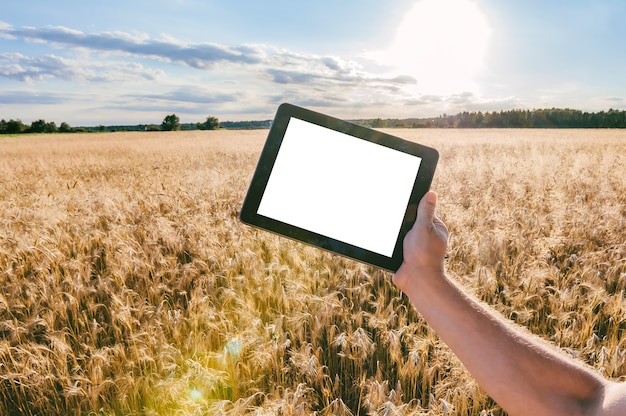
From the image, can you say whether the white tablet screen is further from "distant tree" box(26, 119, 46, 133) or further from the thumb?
"distant tree" box(26, 119, 46, 133)

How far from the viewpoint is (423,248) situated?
5.71 feet

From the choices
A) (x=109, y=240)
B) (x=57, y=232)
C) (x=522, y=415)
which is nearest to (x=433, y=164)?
(x=522, y=415)

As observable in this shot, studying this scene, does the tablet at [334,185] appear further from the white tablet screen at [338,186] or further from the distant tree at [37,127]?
the distant tree at [37,127]

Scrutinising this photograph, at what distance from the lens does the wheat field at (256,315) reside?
2.27m

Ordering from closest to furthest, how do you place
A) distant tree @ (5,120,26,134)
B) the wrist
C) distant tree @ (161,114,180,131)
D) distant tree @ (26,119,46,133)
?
the wrist < distant tree @ (5,120,26,134) < distant tree @ (26,119,46,133) < distant tree @ (161,114,180,131)

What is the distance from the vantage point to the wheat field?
227 centimetres

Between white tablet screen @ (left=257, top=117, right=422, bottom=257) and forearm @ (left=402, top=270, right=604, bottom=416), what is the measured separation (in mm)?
430

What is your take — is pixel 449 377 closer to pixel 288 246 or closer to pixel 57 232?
pixel 288 246

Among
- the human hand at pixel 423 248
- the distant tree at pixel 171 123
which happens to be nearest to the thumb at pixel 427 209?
the human hand at pixel 423 248

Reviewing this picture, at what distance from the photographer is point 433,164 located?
74.0 inches

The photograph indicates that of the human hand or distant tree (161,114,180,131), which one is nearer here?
the human hand

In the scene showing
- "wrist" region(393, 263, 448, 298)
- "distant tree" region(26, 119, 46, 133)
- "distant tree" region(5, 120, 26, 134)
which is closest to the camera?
"wrist" region(393, 263, 448, 298)

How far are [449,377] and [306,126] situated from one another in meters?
1.69

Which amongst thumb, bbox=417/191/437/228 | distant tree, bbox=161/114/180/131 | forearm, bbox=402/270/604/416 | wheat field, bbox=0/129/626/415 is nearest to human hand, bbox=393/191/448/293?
thumb, bbox=417/191/437/228
